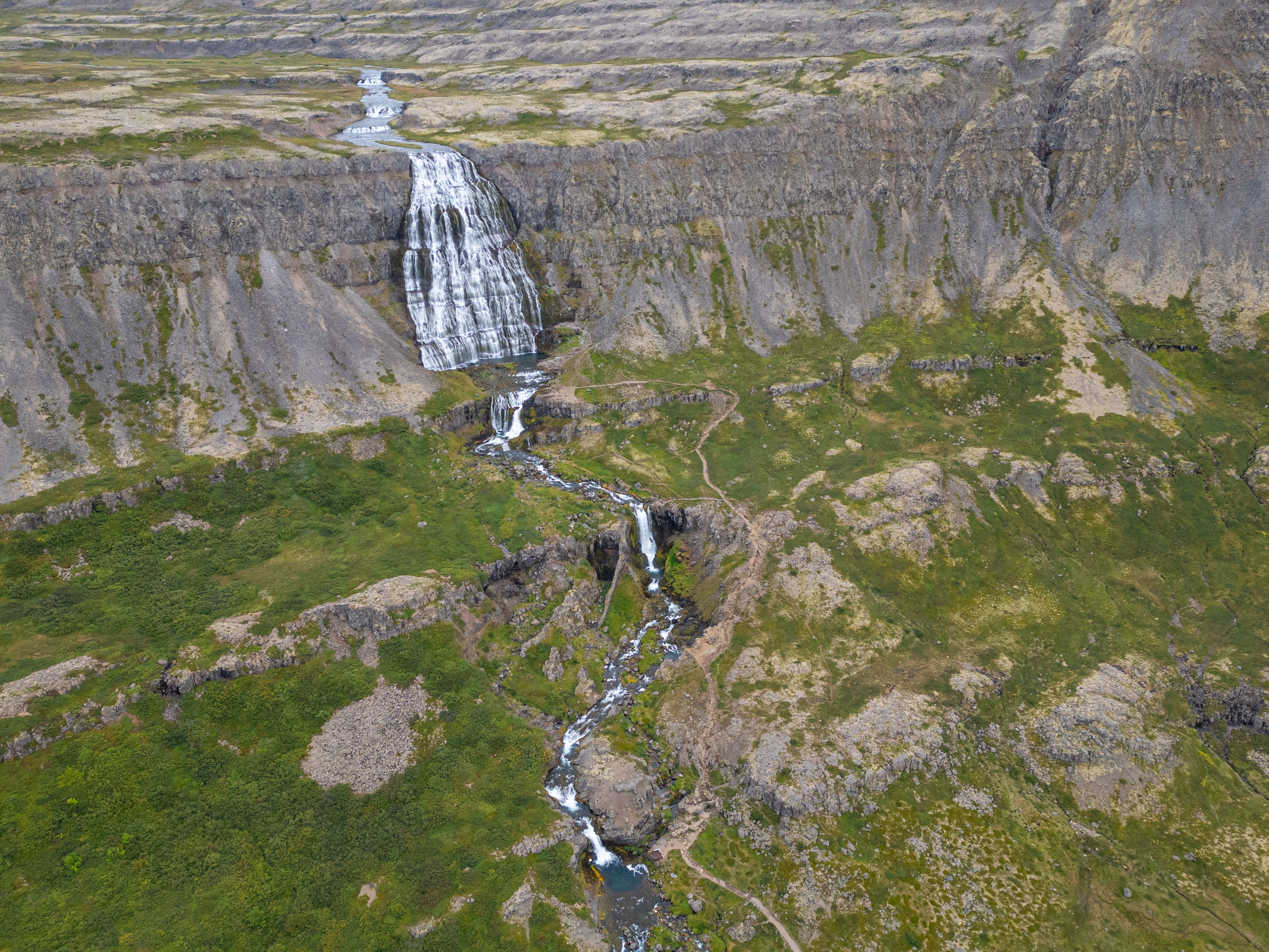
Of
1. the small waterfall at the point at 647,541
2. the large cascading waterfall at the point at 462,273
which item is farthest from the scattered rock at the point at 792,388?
the large cascading waterfall at the point at 462,273

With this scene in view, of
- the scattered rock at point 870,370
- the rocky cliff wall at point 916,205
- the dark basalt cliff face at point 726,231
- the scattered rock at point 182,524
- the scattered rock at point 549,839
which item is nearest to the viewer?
the scattered rock at point 549,839

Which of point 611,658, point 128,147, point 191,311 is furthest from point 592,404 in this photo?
point 128,147

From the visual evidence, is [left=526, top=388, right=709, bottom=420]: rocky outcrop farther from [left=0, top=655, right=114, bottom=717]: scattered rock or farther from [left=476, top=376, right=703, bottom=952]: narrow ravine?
[left=0, top=655, right=114, bottom=717]: scattered rock

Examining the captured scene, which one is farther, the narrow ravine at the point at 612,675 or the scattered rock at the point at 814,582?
the scattered rock at the point at 814,582

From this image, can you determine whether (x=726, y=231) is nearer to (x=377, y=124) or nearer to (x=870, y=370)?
(x=870, y=370)

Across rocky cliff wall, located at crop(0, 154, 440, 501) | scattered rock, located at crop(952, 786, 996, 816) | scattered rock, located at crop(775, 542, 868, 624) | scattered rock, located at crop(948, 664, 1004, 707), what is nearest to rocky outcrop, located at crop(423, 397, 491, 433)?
rocky cliff wall, located at crop(0, 154, 440, 501)

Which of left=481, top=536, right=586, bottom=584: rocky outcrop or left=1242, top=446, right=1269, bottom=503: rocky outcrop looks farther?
left=1242, top=446, right=1269, bottom=503: rocky outcrop

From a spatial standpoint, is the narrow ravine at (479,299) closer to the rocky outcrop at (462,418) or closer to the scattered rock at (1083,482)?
the rocky outcrop at (462,418)
